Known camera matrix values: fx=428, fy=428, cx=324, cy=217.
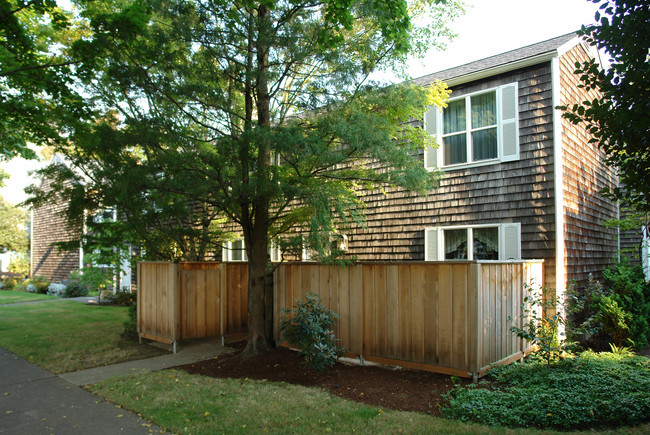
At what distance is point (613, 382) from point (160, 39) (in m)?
7.37

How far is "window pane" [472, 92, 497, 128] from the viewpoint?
8912 mm

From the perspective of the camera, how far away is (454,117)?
9.45m

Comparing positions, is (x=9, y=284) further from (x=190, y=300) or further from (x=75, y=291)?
(x=190, y=300)

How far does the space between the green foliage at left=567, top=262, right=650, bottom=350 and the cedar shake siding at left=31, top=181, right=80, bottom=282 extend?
21433 mm

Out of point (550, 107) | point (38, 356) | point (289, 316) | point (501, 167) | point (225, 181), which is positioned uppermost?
point (550, 107)

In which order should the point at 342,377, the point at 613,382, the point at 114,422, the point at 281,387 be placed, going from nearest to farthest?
1. the point at 114,422
2. the point at 613,382
3. the point at 281,387
4. the point at 342,377

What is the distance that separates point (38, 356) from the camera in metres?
7.58

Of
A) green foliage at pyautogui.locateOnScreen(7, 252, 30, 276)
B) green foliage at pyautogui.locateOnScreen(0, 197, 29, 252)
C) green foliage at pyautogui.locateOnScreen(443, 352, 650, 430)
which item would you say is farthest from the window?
green foliage at pyautogui.locateOnScreen(0, 197, 29, 252)

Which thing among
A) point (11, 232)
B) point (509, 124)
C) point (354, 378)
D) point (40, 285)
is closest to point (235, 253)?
point (354, 378)

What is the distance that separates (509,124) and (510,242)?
92.7 inches

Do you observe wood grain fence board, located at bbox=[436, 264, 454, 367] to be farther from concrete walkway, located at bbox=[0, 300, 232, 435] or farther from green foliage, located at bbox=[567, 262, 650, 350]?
concrete walkway, located at bbox=[0, 300, 232, 435]

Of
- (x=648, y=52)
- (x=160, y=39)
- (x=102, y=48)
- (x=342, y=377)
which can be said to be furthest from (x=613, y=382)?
(x=102, y=48)

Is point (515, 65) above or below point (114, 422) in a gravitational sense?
above

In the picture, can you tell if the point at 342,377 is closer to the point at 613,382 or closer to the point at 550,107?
the point at 613,382
